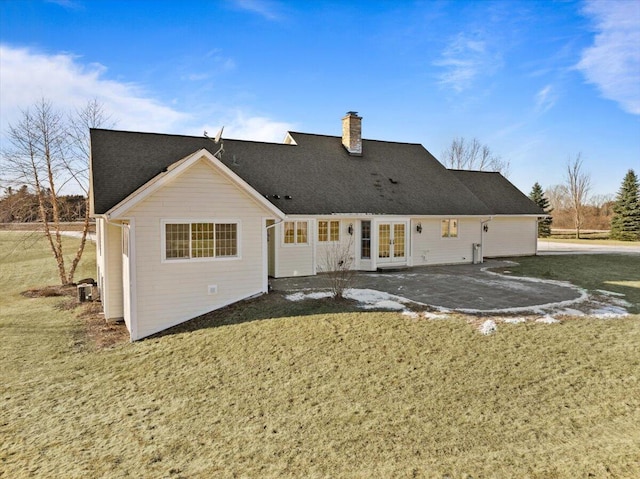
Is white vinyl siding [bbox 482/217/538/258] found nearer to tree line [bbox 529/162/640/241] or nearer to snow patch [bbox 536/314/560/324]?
tree line [bbox 529/162/640/241]

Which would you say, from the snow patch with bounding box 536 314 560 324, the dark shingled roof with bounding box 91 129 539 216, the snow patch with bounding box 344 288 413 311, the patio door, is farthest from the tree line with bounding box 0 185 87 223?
the snow patch with bounding box 536 314 560 324

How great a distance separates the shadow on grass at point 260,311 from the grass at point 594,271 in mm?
7834

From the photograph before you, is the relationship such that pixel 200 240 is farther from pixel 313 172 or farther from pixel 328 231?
pixel 313 172

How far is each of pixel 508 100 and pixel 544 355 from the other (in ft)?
62.6

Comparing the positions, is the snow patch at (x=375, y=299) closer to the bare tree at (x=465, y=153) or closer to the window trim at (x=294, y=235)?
the window trim at (x=294, y=235)

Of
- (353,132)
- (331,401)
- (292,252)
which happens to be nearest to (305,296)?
(292,252)

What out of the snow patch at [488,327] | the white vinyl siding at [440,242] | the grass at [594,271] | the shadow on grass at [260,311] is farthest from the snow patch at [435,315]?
the white vinyl siding at [440,242]

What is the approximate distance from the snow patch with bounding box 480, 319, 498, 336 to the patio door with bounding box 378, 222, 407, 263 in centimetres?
850

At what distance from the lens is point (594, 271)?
1711 cm

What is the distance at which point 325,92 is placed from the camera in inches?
803

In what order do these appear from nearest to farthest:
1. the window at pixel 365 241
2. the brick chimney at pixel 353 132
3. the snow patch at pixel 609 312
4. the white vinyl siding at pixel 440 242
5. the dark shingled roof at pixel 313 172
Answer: the snow patch at pixel 609 312 < the dark shingled roof at pixel 313 172 < the window at pixel 365 241 < the white vinyl siding at pixel 440 242 < the brick chimney at pixel 353 132

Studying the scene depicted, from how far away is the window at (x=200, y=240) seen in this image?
1028 centimetres

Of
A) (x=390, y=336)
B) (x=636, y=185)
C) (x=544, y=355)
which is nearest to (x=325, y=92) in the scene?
(x=390, y=336)

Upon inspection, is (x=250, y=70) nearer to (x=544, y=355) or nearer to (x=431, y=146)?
(x=544, y=355)
